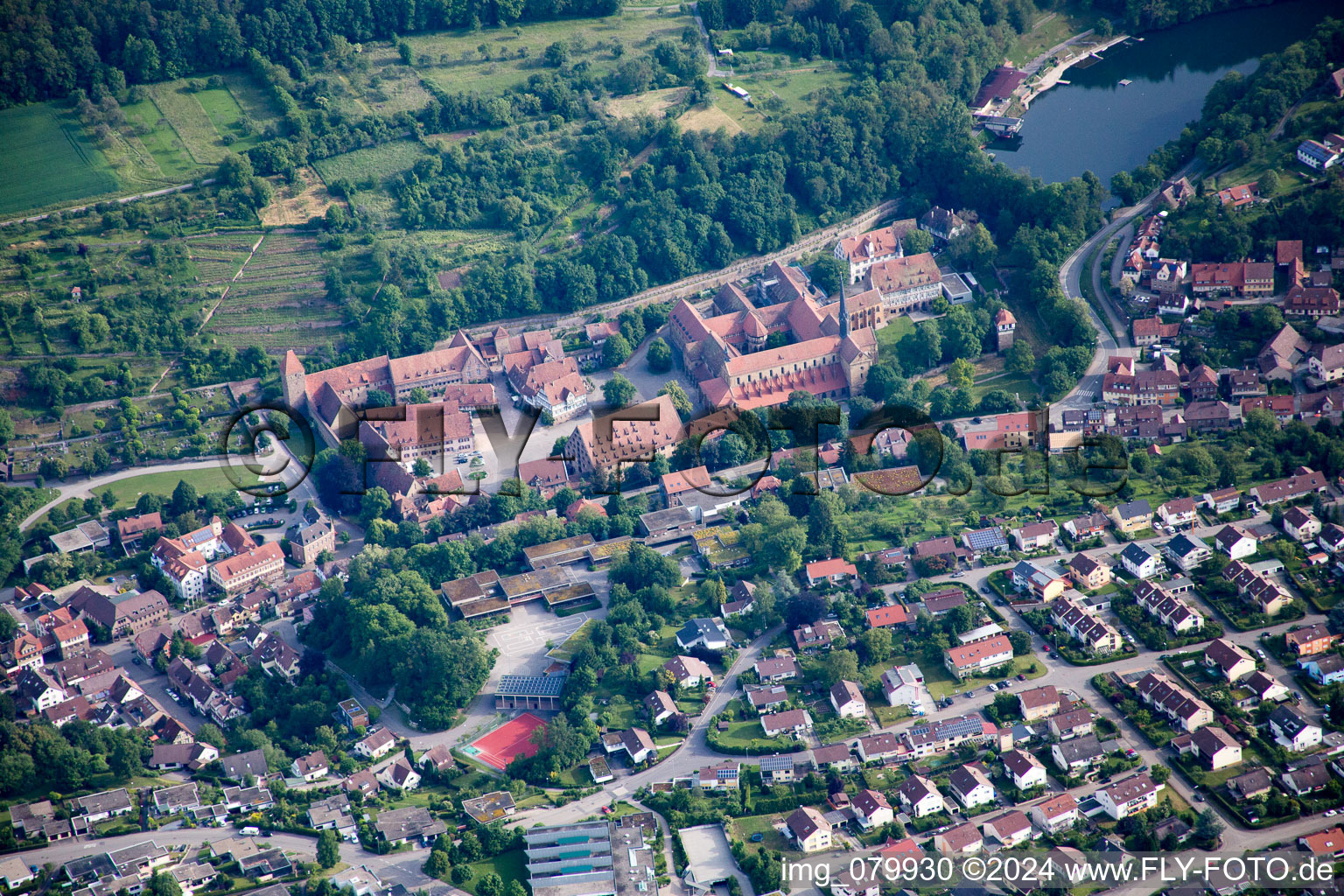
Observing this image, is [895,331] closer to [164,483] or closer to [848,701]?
[848,701]

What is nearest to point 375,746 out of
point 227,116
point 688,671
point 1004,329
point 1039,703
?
point 688,671

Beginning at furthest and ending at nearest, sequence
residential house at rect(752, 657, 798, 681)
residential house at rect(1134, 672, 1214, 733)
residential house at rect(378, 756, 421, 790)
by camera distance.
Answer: residential house at rect(752, 657, 798, 681) → residential house at rect(378, 756, 421, 790) → residential house at rect(1134, 672, 1214, 733)

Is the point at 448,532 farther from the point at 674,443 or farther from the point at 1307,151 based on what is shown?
the point at 1307,151

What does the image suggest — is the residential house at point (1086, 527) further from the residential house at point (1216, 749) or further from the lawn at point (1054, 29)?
the lawn at point (1054, 29)

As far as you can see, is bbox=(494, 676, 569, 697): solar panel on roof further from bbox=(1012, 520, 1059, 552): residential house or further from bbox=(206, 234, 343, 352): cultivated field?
bbox=(206, 234, 343, 352): cultivated field

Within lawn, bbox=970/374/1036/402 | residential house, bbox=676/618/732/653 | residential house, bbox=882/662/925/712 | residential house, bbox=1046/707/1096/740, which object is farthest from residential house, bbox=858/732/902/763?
lawn, bbox=970/374/1036/402

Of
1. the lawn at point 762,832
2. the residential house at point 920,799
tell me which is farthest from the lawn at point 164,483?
the residential house at point 920,799

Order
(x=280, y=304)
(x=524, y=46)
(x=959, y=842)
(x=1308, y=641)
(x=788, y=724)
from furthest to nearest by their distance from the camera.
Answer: (x=524, y=46) → (x=280, y=304) → (x=1308, y=641) → (x=788, y=724) → (x=959, y=842)
